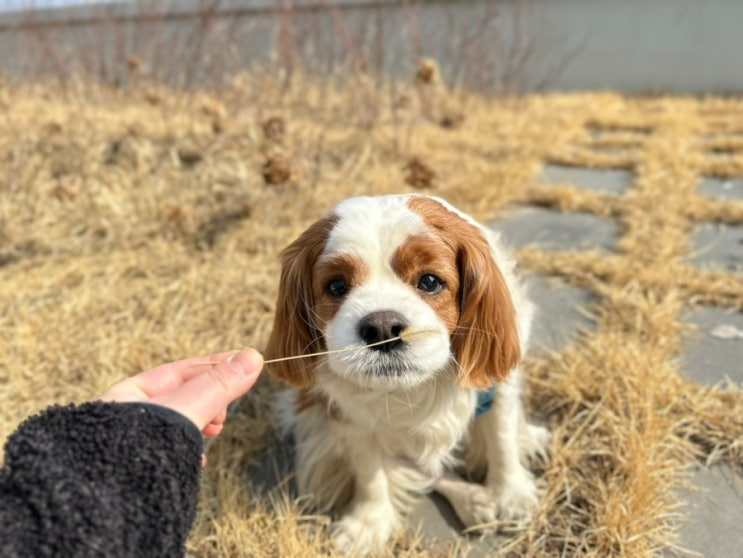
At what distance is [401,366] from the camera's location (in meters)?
1.36

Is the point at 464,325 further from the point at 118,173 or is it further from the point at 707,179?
the point at 707,179

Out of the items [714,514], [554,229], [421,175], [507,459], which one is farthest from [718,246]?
[507,459]

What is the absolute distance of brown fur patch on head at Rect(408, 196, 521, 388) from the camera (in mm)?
1516

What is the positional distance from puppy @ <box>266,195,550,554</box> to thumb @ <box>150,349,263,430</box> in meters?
0.30

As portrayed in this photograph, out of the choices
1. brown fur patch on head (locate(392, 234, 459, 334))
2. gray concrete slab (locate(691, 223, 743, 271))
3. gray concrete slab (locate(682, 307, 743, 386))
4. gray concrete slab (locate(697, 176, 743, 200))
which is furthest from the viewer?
gray concrete slab (locate(697, 176, 743, 200))

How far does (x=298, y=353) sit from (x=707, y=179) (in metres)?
3.78

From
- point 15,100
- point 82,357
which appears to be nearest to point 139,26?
point 15,100

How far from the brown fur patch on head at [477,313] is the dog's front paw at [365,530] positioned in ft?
1.67

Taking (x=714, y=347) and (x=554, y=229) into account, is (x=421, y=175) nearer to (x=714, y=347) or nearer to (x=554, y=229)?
(x=554, y=229)

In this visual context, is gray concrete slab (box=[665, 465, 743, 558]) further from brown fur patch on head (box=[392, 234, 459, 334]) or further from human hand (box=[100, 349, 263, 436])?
human hand (box=[100, 349, 263, 436])

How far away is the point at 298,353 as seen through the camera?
1611 mm

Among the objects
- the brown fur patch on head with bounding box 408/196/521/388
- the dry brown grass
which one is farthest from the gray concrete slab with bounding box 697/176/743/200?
the brown fur patch on head with bounding box 408/196/521/388

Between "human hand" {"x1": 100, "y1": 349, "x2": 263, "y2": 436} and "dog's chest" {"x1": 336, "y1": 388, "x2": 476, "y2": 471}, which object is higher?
"human hand" {"x1": 100, "y1": 349, "x2": 263, "y2": 436}

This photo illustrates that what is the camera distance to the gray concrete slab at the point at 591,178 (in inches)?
167
